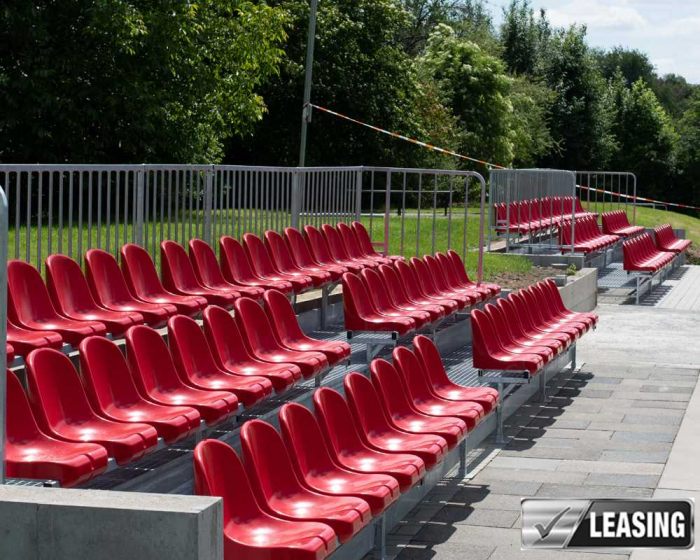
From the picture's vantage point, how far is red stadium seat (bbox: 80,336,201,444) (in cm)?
607

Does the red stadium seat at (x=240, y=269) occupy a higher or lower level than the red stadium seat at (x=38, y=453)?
higher

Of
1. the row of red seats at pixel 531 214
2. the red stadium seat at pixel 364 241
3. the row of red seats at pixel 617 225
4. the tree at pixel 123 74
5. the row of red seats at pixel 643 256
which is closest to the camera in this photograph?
the red stadium seat at pixel 364 241

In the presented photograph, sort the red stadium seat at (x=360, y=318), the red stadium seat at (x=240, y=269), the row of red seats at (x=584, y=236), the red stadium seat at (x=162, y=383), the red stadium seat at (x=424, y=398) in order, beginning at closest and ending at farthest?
1. the red stadium seat at (x=162, y=383)
2. the red stadium seat at (x=424, y=398)
3. the red stadium seat at (x=360, y=318)
4. the red stadium seat at (x=240, y=269)
5. the row of red seats at (x=584, y=236)

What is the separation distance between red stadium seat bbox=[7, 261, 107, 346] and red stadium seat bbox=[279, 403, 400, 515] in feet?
7.41

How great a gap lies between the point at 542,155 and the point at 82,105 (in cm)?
3431

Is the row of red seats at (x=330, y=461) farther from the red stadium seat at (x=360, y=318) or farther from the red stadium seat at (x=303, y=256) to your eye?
the red stadium seat at (x=303, y=256)

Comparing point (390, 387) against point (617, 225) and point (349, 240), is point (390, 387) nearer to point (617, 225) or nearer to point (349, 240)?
point (349, 240)

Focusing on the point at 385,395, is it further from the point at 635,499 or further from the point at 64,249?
the point at 64,249

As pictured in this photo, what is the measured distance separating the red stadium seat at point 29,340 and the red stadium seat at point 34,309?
0.38 ft

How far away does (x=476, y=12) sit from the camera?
74.9m

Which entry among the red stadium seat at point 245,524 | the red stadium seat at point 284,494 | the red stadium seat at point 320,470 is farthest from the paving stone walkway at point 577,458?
the red stadium seat at point 245,524

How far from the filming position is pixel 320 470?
19.2 feet

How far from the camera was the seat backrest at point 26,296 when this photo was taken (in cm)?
744

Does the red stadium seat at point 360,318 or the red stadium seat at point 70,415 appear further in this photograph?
the red stadium seat at point 360,318
